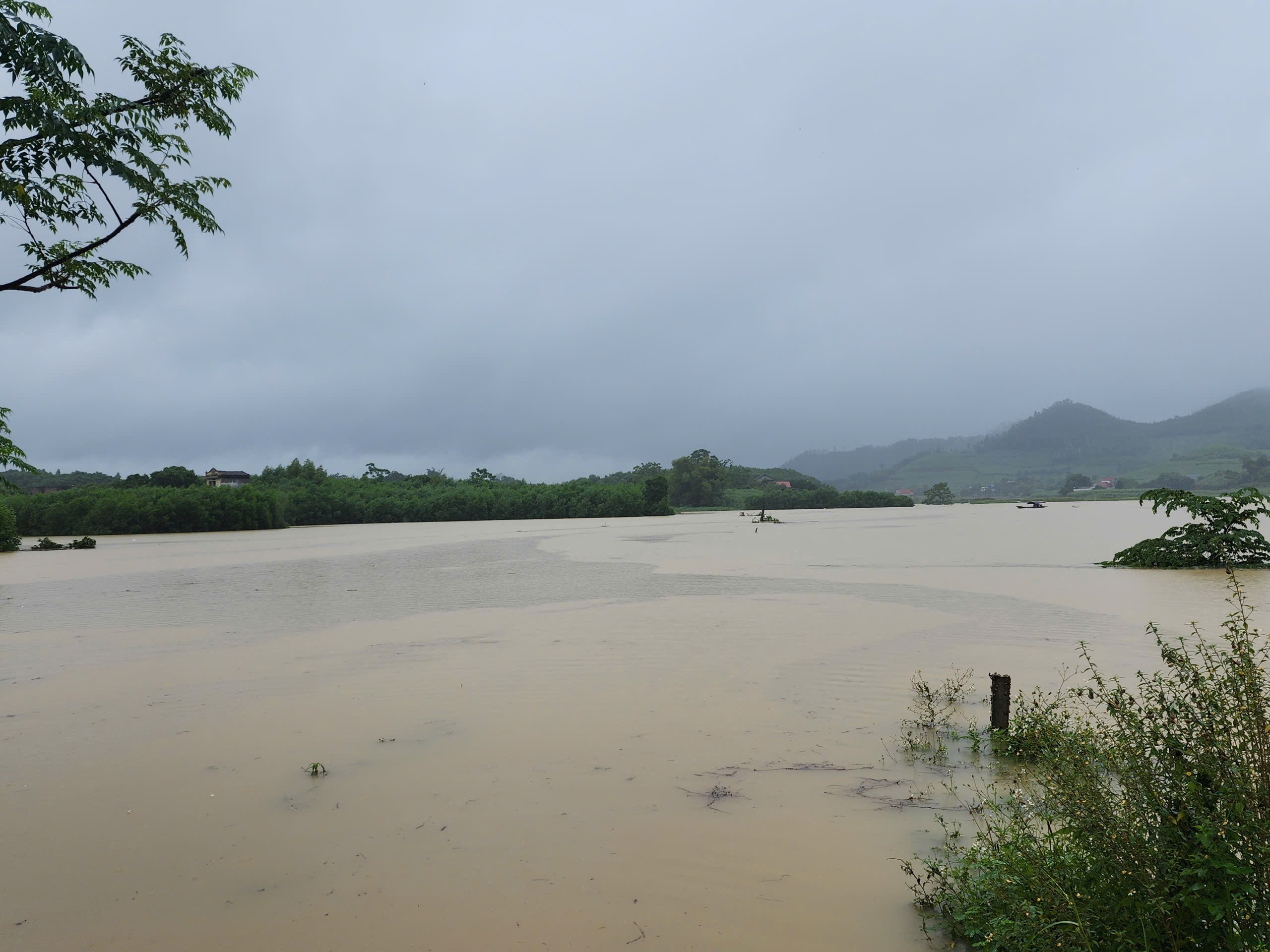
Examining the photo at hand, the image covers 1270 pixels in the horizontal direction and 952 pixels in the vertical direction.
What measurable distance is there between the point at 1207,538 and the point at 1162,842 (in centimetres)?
2041

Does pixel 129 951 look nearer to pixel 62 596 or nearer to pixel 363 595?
pixel 363 595

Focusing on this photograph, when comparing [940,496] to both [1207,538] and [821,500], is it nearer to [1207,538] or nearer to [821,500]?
[821,500]

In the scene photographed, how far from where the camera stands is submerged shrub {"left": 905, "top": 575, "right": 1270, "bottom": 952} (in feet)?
7.18

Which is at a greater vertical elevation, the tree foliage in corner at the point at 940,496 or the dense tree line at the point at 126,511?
the dense tree line at the point at 126,511

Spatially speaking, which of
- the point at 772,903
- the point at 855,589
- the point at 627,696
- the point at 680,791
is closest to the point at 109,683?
the point at 627,696

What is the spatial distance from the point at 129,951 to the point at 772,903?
10.5 feet

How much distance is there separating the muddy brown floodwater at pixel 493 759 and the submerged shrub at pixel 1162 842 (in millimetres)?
807

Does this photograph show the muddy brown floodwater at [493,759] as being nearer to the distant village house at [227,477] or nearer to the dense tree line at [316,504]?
the dense tree line at [316,504]

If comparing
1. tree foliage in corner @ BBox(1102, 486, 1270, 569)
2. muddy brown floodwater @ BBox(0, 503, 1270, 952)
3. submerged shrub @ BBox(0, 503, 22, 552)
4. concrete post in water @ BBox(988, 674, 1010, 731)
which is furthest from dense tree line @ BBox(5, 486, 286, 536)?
concrete post in water @ BBox(988, 674, 1010, 731)

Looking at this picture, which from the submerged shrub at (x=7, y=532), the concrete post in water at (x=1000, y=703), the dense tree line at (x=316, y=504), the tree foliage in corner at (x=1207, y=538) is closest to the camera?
the concrete post in water at (x=1000, y=703)

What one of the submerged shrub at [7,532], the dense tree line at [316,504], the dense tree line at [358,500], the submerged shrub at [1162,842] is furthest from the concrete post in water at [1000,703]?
the dense tree line at [358,500]

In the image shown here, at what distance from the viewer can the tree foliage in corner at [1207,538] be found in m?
17.9

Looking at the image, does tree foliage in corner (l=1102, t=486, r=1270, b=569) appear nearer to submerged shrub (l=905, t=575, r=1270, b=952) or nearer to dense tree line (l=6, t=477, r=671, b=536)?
submerged shrub (l=905, t=575, r=1270, b=952)

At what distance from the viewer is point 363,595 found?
1731 cm
